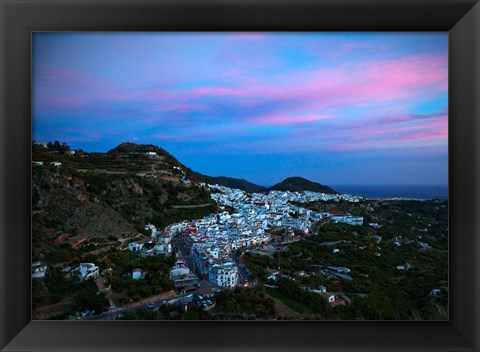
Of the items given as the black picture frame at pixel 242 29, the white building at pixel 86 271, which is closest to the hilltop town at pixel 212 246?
the white building at pixel 86 271

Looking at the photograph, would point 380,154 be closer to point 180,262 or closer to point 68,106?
point 180,262

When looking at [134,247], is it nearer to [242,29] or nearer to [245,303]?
[245,303]

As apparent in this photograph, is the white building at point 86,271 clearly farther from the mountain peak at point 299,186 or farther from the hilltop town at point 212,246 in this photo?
the mountain peak at point 299,186

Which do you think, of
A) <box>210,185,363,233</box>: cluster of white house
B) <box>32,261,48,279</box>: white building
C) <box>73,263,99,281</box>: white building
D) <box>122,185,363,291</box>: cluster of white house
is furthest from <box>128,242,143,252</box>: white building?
<box>210,185,363,233</box>: cluster of white house

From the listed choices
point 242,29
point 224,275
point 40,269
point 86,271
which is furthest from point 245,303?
point 242,29

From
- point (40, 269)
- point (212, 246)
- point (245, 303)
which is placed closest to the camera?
point (40, 269)

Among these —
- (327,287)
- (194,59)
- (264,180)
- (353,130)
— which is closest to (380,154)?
(353,130)

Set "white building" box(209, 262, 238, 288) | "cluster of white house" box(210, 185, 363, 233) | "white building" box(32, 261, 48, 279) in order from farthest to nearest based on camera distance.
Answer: "cluster of white house" box(210, 185, 363, 233), "white building" box(209, 262, 238, 288), "white building" box(32, 261, 48, 279)

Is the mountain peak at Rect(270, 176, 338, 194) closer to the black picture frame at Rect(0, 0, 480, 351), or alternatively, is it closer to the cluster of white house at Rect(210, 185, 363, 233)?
the cluster of white house at Rect(210, 185, 363, 233)

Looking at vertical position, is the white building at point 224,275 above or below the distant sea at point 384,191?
below
